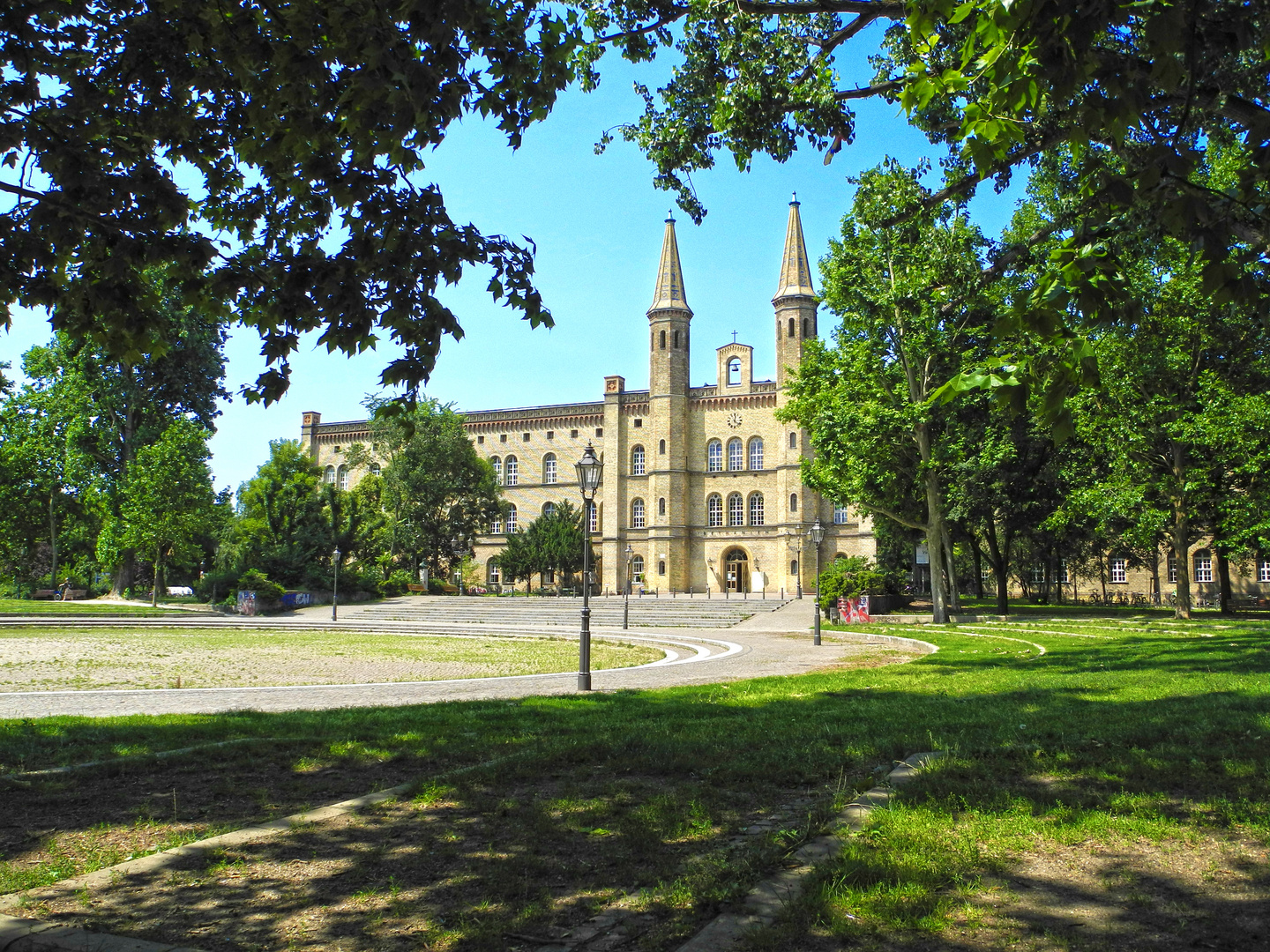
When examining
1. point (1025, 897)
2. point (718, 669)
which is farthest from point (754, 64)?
point (1025, 897)

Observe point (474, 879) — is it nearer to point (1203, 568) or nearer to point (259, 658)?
point (259, 658)

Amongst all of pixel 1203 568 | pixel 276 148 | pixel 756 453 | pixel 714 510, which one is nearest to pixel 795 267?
pixel 756 453

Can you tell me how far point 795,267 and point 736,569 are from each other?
779 inches

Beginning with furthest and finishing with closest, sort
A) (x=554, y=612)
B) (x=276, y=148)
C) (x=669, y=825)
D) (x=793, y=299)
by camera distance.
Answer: (x=793, y=299) → (x=554, y=612) → (x=276, y=148) → (x=669, y=825)

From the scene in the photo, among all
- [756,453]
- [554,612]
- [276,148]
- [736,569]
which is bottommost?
[554,612]

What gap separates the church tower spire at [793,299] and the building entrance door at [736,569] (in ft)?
37.0

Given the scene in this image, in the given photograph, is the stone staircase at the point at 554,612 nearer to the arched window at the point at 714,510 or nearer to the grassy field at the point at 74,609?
the grassy field at the point at 74,609

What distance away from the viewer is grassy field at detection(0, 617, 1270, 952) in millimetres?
3031

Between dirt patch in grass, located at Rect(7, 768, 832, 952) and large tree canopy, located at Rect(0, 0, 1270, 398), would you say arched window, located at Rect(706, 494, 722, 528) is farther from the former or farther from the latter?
dirt patch in grass, located at Rect(7, 768, 832, 952)

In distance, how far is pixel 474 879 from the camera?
3.48 meters

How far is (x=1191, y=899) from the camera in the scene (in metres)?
3.17

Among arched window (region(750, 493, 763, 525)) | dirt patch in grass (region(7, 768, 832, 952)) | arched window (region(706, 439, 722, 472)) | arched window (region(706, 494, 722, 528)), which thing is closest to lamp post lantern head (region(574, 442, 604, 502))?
dirt patch in grass (region(7, 768, 832, 952))

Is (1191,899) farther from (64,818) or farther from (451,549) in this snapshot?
(451,549)

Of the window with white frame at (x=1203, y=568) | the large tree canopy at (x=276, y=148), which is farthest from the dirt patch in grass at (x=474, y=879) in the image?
the window with white frame at (x=1203, y=568)
